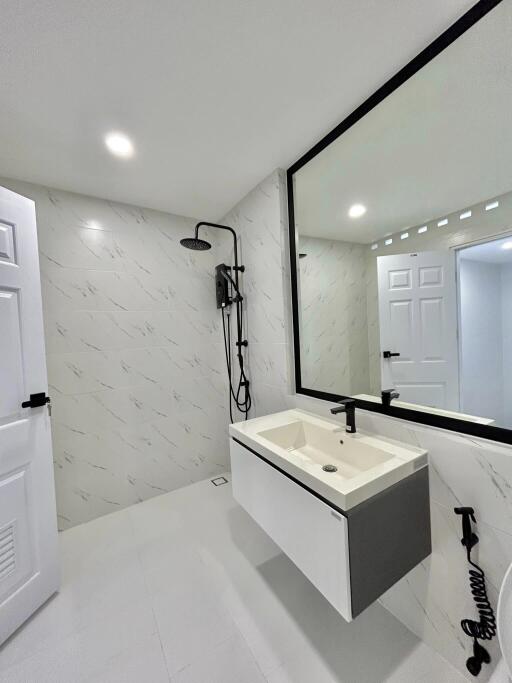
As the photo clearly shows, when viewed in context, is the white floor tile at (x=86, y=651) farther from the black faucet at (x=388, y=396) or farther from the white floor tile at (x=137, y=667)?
the black faucet at (x=388, y=396)

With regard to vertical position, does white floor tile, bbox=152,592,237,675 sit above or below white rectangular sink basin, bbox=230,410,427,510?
below

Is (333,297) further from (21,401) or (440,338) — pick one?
(21,401)

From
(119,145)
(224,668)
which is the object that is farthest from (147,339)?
(224,668)

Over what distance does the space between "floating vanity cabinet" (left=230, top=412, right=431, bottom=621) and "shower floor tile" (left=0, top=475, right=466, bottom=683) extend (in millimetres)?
442

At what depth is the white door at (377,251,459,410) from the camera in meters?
1.39

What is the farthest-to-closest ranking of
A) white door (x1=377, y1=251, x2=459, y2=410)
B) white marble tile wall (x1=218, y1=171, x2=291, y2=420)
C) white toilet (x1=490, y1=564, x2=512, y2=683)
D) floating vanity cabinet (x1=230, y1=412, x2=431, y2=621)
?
white marble tile wall (x1=218, y1=171, x2=291, y2=420) → white door (x1=377, y1=251, x2=459, y2=410) → floating vanity cabinet (x1=230, y1=412, x2=431, y2=621) → white toilet (x1=490, y1=564, x2=512, y2=683)

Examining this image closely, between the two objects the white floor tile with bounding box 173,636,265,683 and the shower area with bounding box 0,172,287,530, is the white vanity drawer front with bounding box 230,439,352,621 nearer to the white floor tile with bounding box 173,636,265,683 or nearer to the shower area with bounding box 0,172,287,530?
the white floor tile with bounding box 173,636,265,683

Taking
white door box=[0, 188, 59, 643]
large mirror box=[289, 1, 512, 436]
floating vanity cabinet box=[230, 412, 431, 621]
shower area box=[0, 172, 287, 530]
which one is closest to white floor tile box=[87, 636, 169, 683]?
white door box=[0, 188, 59, 643]

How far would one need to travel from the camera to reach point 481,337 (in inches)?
50.9

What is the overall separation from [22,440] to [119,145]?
1.67 metres

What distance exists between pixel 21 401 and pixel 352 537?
5.28 feet

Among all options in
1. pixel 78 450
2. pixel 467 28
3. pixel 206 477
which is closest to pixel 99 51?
pixel 467 28

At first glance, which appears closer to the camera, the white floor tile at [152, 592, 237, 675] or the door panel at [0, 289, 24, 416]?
the white floor tile at [152, 592, 237, 675]

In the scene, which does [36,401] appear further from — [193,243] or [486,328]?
[486,328]
